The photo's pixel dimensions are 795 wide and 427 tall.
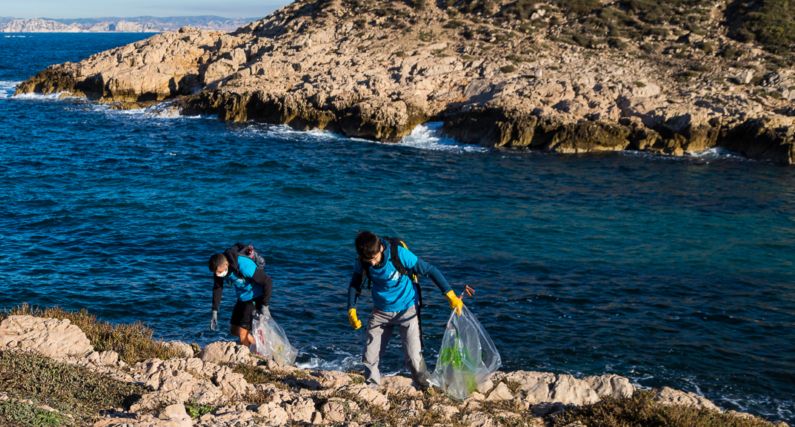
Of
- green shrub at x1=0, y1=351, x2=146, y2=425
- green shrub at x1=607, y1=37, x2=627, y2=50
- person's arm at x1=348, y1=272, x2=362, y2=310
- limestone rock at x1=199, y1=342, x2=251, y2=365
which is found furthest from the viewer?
green shrub at x1=607, y1=37, x2=627, y2=50

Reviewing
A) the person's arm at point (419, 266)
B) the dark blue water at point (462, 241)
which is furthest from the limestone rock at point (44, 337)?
the person's arm at point (419, 266)

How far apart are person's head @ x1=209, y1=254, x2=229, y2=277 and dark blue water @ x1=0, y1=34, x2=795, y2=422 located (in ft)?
12.1

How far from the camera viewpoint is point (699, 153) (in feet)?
107

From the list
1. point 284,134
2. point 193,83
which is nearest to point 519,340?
point 284,134

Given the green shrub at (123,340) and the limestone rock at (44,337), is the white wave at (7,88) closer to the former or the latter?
the green shrub at (123,340)

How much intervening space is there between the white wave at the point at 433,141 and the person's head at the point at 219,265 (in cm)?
2516

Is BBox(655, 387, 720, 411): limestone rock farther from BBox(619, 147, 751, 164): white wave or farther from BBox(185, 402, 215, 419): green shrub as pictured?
BBox(619, 147, 751, 164): white wave

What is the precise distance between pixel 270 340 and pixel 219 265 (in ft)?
5.77

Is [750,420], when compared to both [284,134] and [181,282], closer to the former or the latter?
[181,282]

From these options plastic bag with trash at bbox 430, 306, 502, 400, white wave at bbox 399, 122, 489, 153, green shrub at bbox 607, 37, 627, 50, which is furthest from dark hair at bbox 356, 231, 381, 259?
green shrub at bbox 607, 37, 627, 50

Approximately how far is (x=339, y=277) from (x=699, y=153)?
72.9ft

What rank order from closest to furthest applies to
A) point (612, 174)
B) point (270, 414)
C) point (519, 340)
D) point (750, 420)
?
1. point (270, 414)
2. point (750, 420)
3. point (519, 340)
4. point (612, 174)

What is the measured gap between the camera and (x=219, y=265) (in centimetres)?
957

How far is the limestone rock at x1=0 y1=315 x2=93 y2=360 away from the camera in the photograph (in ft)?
31.2
